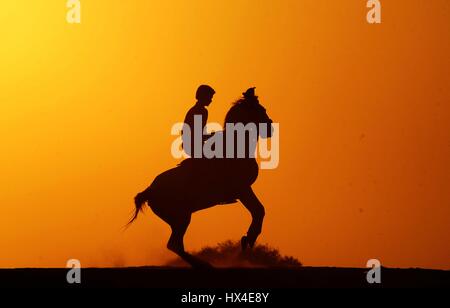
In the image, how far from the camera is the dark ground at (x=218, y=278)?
6234mm

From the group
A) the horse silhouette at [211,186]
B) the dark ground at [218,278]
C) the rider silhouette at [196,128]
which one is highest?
the rider silhouette at [196,128]

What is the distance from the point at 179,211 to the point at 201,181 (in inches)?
14.1

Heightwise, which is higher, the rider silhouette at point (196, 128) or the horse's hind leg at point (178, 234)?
the rider silhouette at point (196, 128)

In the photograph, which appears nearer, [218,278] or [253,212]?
[218,278]

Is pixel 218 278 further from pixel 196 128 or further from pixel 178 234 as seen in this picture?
pixel 196 128

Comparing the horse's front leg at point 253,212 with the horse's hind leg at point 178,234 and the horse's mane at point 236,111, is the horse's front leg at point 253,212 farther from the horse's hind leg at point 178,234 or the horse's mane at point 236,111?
the horse's mane at point 236,111

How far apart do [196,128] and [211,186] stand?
581mm

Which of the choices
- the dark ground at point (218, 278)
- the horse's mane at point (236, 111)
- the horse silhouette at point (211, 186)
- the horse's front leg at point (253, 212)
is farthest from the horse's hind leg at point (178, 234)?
the horse's mane at point (236, 111)

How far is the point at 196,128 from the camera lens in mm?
6852

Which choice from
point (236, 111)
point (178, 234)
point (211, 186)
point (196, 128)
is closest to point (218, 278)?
point (178, 234)

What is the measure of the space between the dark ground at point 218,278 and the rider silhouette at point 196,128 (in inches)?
45.0
